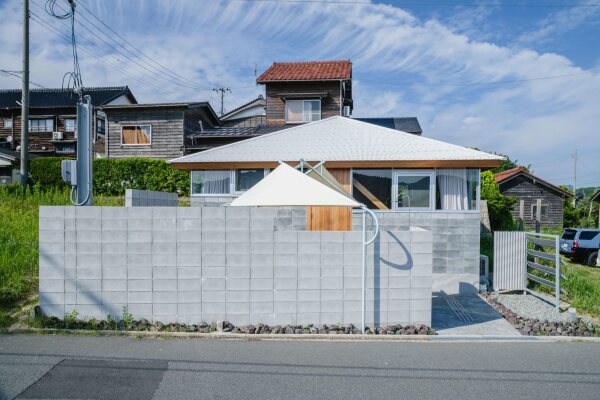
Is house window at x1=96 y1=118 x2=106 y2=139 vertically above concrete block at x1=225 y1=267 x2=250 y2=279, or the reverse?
house window at x1=96 y1=118 x2=106 y2=139

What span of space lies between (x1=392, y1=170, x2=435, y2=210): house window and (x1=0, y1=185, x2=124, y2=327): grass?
7798 mm

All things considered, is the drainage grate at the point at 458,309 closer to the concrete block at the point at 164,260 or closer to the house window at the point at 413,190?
the house window at the point at 413,190

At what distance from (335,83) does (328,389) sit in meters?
19.4

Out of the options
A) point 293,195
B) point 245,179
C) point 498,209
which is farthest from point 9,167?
point 498,209

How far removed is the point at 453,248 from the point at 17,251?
30.5 ft

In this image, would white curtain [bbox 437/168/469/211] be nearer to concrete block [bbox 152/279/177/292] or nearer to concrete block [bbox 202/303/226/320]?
concrete block [bbox 202/303/226/320]

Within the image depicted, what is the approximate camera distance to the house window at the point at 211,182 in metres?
10.8

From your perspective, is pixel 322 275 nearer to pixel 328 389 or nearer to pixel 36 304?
pixel 328 389

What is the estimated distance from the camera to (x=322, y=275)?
621 cm

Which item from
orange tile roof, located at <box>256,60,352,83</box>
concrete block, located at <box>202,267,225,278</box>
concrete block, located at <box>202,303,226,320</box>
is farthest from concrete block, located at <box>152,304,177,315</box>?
orange tile roof, located at <box>256,60,352,83</box>

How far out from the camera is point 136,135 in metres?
23.1

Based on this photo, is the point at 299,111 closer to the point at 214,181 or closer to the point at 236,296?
the point at 214,181

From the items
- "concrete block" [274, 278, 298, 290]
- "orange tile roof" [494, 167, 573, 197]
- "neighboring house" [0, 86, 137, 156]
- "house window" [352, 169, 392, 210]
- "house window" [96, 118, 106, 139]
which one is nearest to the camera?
"concrete block" [274, 278, 298, 290]

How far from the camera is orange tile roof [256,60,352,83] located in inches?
855
